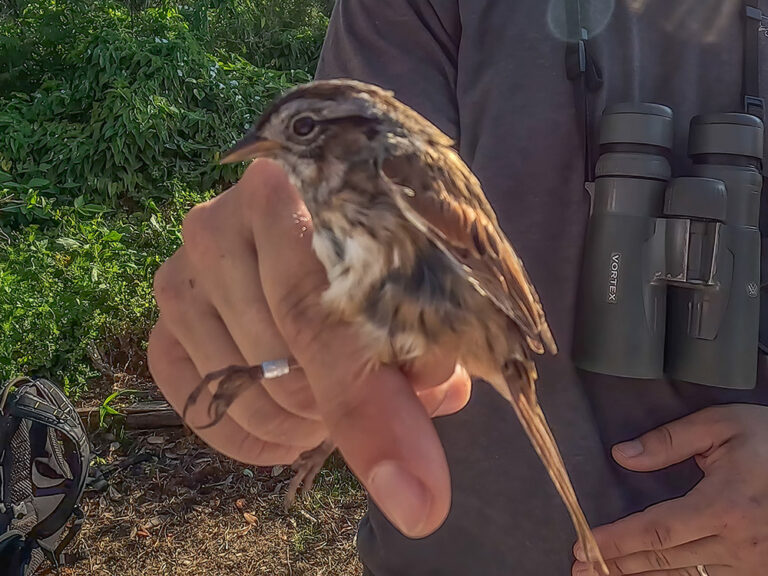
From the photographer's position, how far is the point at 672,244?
178 cm

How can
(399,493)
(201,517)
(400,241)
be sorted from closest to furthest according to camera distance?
(399,493) → (400,241) → (201,517)

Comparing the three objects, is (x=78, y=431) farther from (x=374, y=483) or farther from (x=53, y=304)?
(x=374, y=483)

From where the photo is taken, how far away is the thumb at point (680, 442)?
5.98 feet

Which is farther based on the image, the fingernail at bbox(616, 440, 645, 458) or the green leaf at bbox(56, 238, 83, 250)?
the green leaf at bbox(56, 238, 83, 250)

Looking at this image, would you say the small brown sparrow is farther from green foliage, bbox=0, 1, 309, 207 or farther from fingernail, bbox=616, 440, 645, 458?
green foliage, bbox=0, 1, 309, 207

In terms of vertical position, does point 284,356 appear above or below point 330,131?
below

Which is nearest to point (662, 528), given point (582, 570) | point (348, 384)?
point (582, 570)

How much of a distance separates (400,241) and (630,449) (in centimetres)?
84

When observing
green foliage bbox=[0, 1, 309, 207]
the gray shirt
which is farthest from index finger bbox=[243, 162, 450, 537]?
green foliage bbox=[0, 1, 309, 207]

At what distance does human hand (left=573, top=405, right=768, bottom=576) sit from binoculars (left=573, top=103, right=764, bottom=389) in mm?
116

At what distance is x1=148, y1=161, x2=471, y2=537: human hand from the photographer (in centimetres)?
125

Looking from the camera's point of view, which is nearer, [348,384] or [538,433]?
[348,384]

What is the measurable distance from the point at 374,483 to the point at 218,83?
7.41 metres

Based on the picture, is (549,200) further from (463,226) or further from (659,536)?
(659,536)
